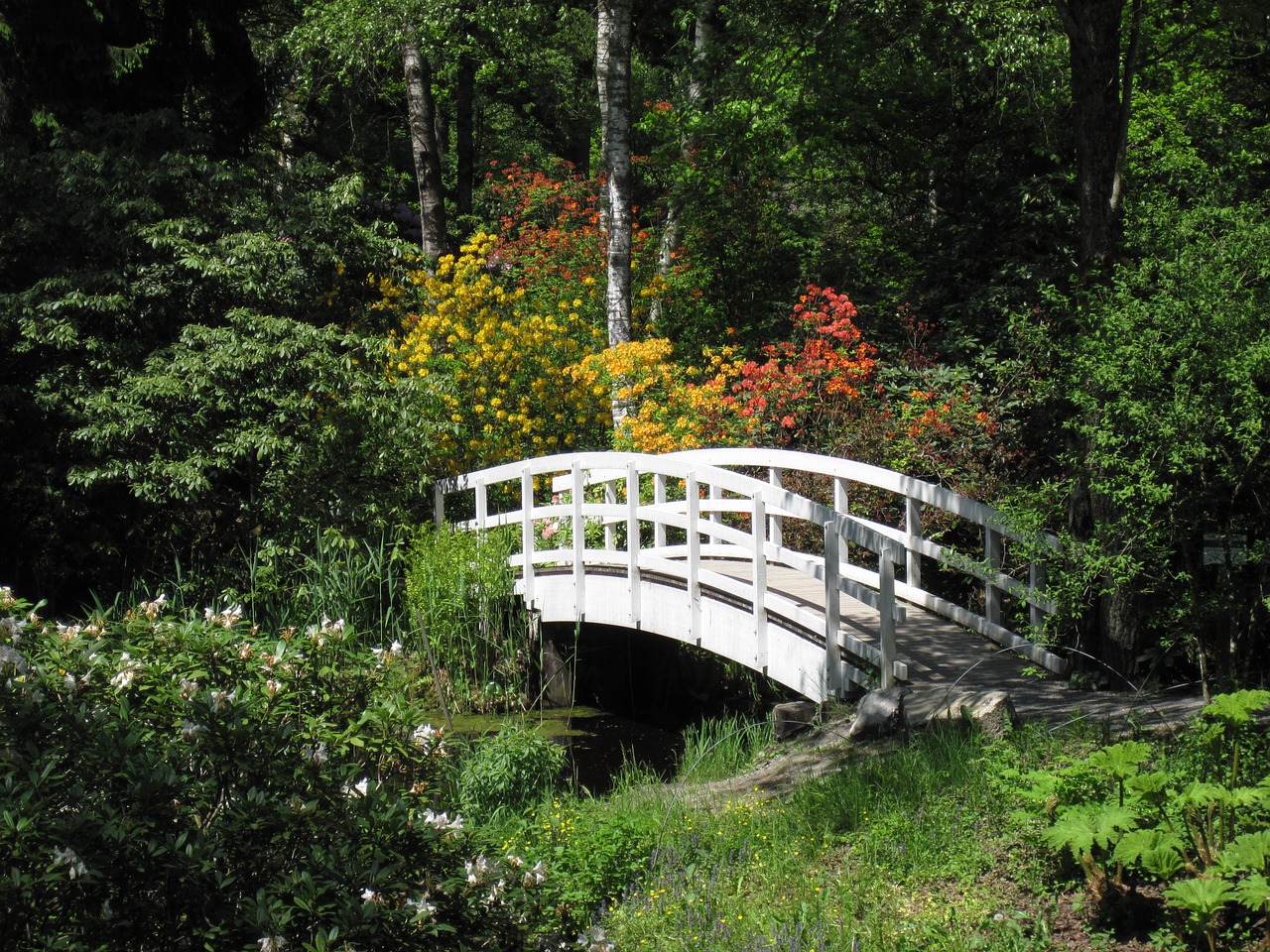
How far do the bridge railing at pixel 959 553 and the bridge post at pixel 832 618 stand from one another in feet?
2.23

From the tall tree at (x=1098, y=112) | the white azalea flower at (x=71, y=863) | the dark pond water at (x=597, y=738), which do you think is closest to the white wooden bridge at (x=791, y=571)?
the dark pond water at (x=597, y=738)

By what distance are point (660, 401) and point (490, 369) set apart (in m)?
1.80

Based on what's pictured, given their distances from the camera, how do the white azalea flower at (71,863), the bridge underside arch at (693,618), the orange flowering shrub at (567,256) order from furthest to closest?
the orange flowering shrub at (567,256)
the bridge underside arch at (693,618)
the white azalea flower at (71,863)

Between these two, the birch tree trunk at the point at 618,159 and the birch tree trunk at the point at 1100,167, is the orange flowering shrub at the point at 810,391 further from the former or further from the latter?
the birch tree trunk at the point at 1100,167

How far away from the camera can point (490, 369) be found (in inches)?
503

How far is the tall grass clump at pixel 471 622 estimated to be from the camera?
10.5 meters

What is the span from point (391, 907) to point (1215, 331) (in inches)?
182

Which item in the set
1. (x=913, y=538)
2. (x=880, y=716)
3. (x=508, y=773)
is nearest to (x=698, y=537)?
(x=913, y=538)

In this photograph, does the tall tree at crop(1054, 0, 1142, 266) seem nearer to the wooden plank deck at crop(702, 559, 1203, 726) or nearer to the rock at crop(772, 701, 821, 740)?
the wooden plank deck at crop(702, 559, 1203, 726)

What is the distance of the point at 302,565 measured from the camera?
11.3 m

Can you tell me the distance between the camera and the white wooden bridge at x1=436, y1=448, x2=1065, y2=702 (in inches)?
302

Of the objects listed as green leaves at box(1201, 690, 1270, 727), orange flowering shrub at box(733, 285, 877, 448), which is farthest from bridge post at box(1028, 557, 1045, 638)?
orange flowering shrub at box(733, 285, 877, 448)

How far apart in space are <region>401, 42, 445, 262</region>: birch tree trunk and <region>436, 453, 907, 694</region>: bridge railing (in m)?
3.84

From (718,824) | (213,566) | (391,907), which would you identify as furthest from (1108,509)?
(213,566)
